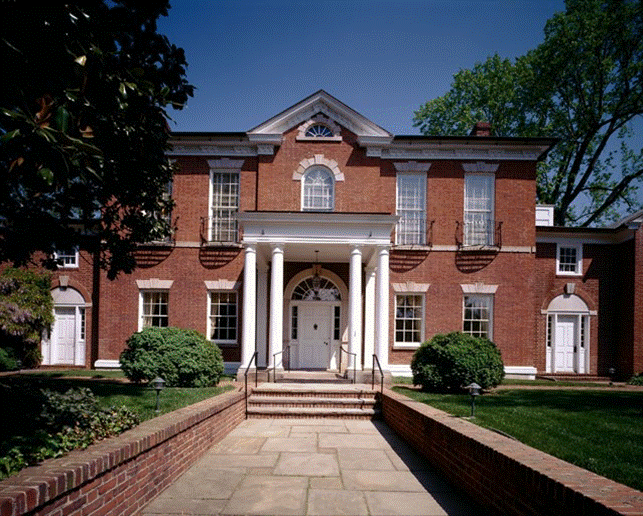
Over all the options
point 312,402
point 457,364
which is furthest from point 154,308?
point 457,364

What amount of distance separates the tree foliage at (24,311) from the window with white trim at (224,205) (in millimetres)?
6749

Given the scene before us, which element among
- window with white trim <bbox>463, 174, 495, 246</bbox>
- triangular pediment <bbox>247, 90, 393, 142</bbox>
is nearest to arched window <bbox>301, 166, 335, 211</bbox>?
triangular pediment <bbox>247, 90, 393, 142</bbox>

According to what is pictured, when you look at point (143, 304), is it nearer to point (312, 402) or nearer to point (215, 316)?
point (215, 316)

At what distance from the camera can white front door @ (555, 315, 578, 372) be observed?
17.6 m

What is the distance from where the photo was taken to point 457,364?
11188 mm

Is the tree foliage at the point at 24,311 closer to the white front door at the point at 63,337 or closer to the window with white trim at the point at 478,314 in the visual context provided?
the white front door at the point at 63,337

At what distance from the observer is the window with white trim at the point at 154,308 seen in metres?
16.4

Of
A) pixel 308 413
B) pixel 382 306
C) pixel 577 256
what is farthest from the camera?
pixel 577 256

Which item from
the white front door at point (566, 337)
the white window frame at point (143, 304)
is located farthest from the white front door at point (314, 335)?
the white front door at point (566, 337)

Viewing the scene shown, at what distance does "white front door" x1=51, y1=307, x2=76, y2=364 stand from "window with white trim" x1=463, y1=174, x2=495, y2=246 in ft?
49.8

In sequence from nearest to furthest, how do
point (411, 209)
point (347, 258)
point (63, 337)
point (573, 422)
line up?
1. point (573, 422)
2. point (347, 258)
3. point (411, 209)
4. point (63, 337)

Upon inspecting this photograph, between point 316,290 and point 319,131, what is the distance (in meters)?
5.79

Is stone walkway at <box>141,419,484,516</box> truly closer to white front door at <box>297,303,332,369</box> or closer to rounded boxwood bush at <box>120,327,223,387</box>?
rounded boxwood bush at <box>120,327,223,387</box>

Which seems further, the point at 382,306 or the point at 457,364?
the point at 382,306
